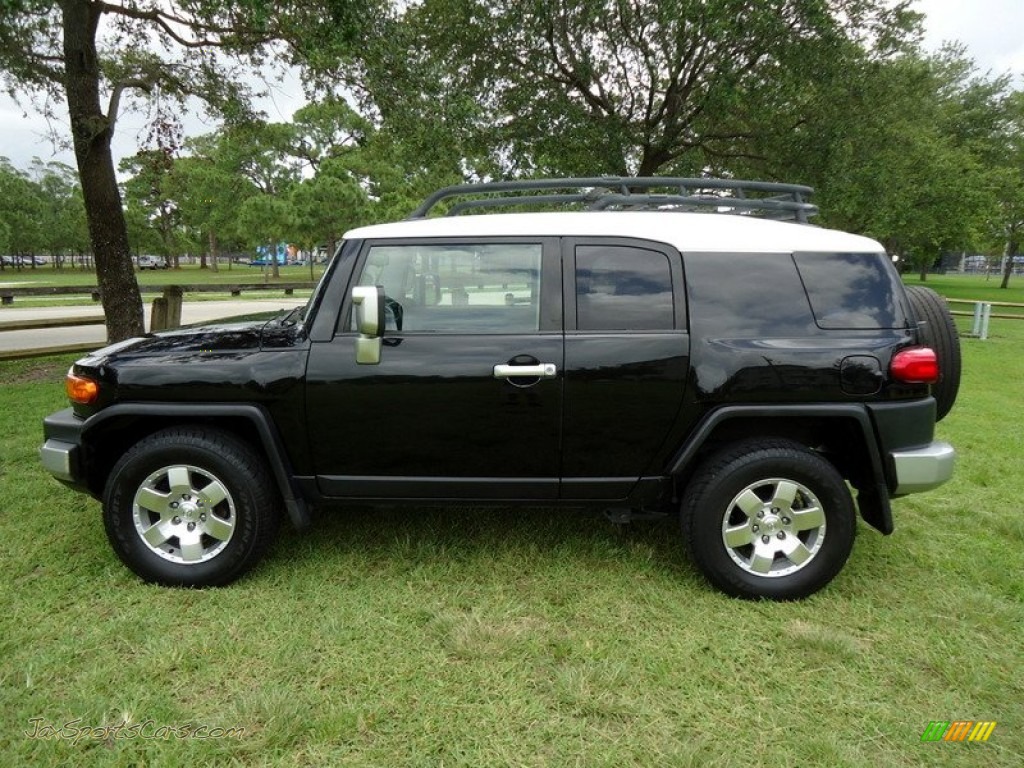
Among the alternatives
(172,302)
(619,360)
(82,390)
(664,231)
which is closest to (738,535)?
(619,360)

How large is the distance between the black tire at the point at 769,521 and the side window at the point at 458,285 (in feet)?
3.90

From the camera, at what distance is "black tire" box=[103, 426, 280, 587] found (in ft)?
9.56

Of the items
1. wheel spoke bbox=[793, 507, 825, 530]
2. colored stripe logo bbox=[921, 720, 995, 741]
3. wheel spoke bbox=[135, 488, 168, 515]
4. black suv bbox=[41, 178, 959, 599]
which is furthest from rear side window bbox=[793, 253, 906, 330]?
wheel spoke bbox=[135, 488, 168, 515]

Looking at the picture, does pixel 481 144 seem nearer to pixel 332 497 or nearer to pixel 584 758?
pixel 332 497

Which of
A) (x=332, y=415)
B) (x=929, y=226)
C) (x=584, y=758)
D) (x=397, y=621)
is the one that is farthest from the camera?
(x=929, y=226)

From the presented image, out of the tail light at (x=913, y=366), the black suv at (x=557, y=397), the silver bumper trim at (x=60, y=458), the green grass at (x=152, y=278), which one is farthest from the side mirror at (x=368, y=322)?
the green grass at (x=152, y=278)

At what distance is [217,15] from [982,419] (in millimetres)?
9502

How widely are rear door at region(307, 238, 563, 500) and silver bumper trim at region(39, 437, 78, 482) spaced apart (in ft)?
3.79

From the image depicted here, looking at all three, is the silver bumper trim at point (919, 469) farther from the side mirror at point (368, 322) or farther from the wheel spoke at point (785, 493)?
the side mirror at point (368, 322)

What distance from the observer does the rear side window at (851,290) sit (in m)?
2.85

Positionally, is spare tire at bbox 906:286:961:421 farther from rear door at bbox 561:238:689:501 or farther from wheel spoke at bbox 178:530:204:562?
wheel spoke at bbox 178:530:204:562

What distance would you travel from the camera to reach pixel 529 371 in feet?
9.22

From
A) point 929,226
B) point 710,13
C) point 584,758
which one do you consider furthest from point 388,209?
point 584,758

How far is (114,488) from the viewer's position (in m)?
2.92
